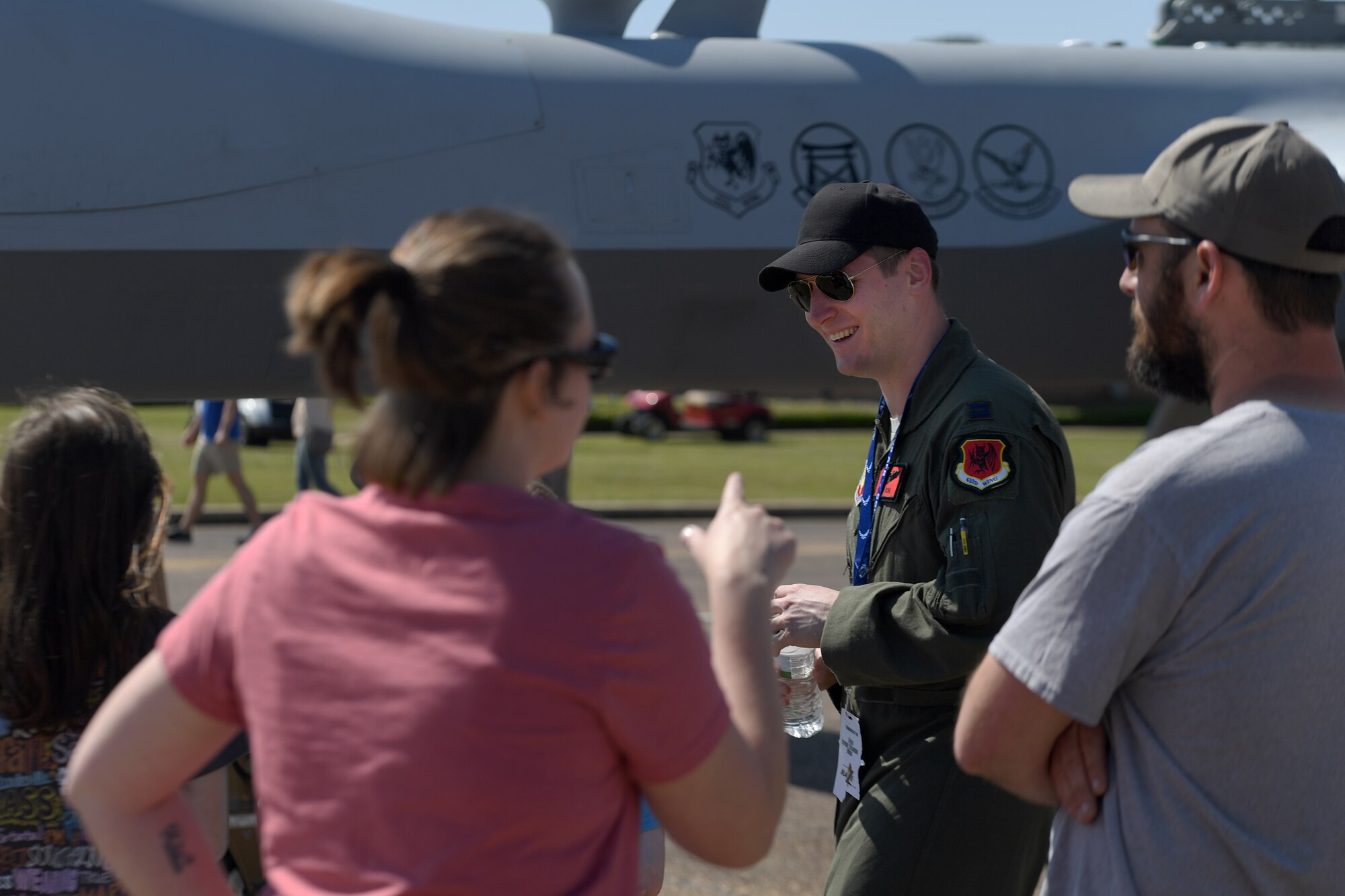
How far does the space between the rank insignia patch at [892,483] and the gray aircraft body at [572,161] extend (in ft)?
11.4

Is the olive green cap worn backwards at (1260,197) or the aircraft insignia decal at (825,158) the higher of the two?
the olive green cap worn backwards at (1260,197)

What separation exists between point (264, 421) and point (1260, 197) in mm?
23043

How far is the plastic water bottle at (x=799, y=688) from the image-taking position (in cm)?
289

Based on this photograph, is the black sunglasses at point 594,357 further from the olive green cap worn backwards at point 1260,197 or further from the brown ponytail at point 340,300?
the olive green cap worn backwards at point 1260,197

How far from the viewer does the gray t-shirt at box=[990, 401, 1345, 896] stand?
1.53 m

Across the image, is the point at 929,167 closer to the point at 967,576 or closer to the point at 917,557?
the point at 917,557

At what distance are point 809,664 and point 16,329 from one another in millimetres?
3802

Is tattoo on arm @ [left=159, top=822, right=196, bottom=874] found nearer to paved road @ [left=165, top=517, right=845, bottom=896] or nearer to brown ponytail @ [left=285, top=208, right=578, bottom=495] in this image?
brown ponytail @ [left=285, top=208, right=578, bottom=495]

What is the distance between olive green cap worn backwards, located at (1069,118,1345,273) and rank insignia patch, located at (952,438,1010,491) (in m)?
0.76

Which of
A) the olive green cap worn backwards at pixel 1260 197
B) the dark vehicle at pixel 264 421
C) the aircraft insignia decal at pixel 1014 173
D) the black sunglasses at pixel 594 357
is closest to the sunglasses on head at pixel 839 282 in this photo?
the olive green cap worn backwards at pixel 1260 197

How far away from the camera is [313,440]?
10438 millimetres

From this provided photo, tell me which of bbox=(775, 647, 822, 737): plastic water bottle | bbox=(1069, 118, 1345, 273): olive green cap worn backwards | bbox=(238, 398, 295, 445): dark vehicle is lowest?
bbox=(238, 398, 295, 445): dark vehicle

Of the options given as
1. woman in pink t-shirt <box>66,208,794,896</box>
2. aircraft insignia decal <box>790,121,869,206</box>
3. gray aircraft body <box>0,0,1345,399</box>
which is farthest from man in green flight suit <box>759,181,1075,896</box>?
aircraft insignia decal <box>790,121,869,206</box>

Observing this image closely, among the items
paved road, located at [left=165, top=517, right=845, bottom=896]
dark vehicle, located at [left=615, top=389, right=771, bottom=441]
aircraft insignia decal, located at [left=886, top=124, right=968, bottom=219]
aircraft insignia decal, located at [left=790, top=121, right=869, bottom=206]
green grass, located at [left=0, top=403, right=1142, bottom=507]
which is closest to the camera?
paved road, located at [left=165, top=517, right=845, bottom=896]
